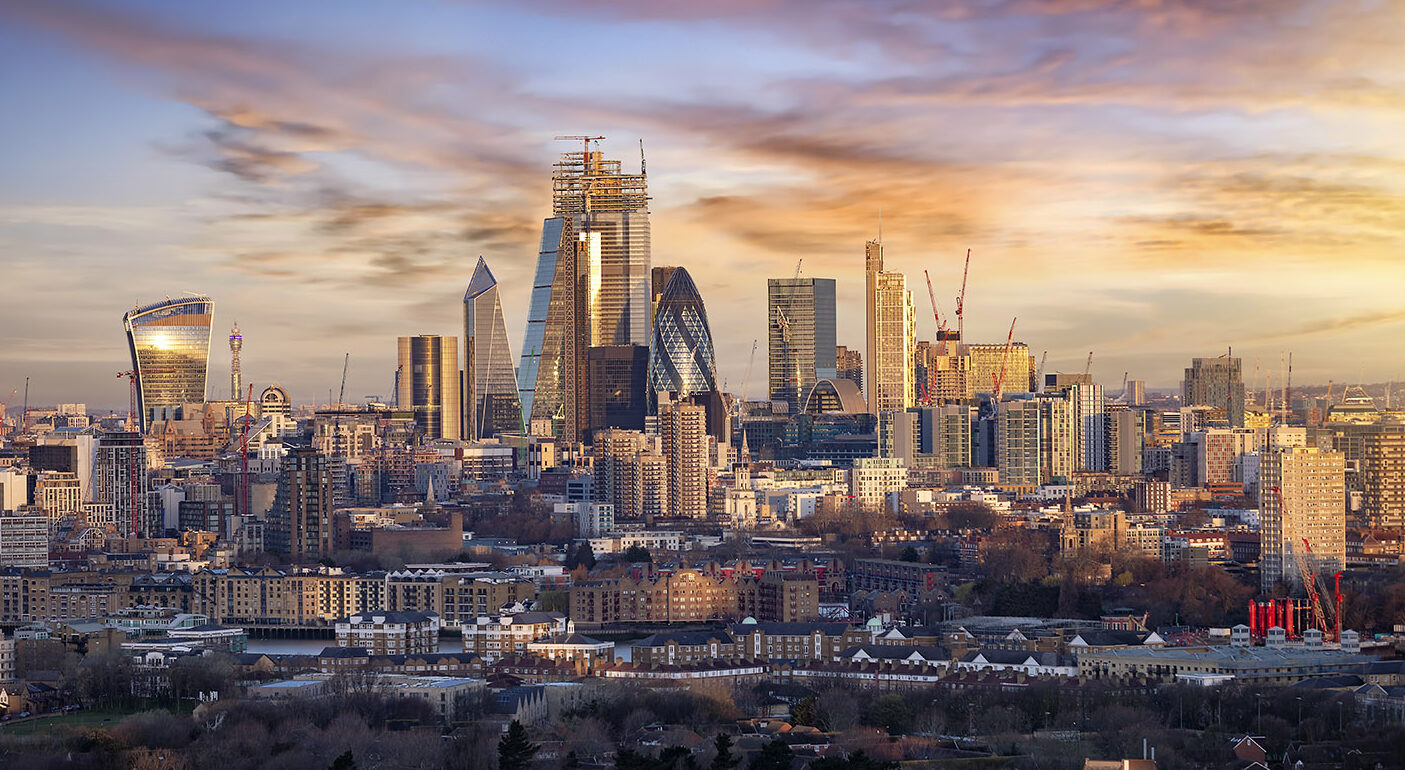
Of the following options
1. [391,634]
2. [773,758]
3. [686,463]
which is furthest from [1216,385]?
[773,758]

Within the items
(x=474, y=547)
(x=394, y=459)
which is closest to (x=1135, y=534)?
(x=474, y=547)

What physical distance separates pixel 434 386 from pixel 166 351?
12.4m

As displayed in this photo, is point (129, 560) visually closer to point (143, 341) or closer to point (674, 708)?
point (674, 708)

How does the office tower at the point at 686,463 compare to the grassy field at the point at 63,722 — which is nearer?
the grassy field at the point at 63,722

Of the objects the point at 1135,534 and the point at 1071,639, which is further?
the point at 1135,534

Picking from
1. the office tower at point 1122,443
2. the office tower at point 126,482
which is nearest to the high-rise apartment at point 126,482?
the office tower at point 126,482

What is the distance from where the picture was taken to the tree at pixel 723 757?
80.0ft

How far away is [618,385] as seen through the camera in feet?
301

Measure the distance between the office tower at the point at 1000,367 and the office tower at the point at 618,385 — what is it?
499 inches

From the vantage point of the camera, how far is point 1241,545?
51.2 metres

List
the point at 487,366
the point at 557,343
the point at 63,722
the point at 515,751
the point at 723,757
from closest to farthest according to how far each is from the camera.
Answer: the point at 723,757, the point at 515,751, the point at 63,722, the point at 557,343, the point at 487,366

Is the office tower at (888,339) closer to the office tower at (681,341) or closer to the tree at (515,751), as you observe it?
the office tower at (681,341)

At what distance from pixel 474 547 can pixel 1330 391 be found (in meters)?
28.5

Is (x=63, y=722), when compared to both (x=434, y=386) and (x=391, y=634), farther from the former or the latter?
(x=434, y=386)
